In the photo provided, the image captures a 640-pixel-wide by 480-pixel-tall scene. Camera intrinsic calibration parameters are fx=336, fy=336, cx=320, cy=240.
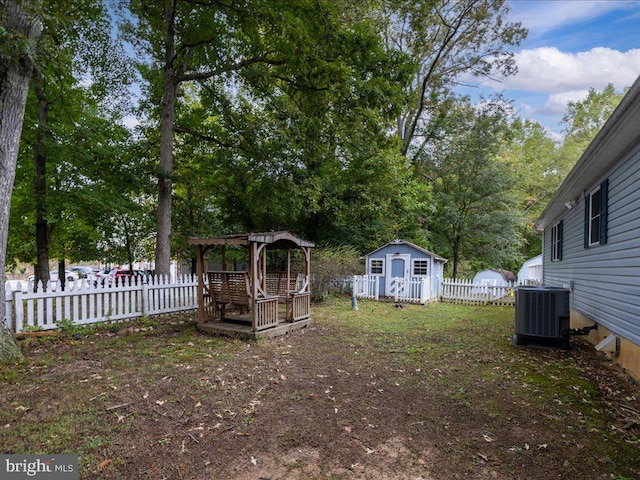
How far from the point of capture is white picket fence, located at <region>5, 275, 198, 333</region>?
19.3ft

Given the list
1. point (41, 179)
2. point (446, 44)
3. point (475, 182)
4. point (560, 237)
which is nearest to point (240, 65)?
point (41, 179)

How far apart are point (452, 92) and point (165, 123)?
601 inches

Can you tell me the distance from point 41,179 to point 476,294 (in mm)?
14248

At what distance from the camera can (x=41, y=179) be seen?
8.74 m

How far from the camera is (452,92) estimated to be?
60.1 feet

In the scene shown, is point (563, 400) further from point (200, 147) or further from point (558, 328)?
point (200, 147)

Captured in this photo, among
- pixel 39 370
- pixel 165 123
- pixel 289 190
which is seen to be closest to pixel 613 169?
pixel 289 190

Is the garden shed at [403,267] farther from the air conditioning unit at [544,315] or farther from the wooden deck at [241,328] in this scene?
the wooden deck at [241,328]

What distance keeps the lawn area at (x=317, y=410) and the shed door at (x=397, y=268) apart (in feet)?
21.5

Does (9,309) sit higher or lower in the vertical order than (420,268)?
lower

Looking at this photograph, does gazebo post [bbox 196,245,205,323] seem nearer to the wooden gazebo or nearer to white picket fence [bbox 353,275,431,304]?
the wooden gazebo

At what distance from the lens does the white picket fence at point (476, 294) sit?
40.9 ft

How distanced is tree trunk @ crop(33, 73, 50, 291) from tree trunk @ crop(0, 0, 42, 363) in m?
3.79

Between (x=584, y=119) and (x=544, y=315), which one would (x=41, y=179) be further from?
(x=584, y=119)
